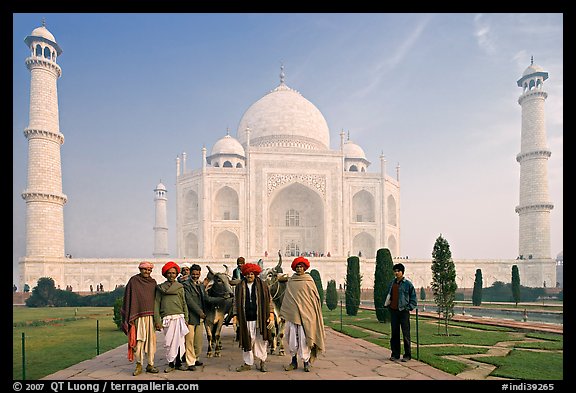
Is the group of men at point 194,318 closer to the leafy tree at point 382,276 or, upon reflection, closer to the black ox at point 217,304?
the black ox at point 217,304

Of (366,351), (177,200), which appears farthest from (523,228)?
(366,351)

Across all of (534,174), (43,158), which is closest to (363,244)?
(534,174)

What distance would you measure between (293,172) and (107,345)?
22.8 meters

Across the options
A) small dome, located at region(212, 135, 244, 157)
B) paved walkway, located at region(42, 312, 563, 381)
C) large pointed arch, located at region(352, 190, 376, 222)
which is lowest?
paved walkway, located at region(42, 312, 563, 381)

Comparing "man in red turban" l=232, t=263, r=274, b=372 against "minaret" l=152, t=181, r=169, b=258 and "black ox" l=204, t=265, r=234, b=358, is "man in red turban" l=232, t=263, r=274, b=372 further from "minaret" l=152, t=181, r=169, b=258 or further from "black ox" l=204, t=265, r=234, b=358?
"minaret" l=152, t=181, r=169, b=258

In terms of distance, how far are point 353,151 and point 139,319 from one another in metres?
32.6

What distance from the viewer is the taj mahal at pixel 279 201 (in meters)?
21.6

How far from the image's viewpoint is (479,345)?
6.51m

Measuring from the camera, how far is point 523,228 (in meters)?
27.6

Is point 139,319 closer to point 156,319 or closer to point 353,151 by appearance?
point 156,319

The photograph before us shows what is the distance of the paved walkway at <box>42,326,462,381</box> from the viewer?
4445 millimetres

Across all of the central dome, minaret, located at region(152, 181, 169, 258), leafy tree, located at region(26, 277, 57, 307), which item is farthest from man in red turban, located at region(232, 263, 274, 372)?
minaret, located at region(152, 181, 169, 258)

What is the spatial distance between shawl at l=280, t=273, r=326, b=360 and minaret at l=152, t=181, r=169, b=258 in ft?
118
